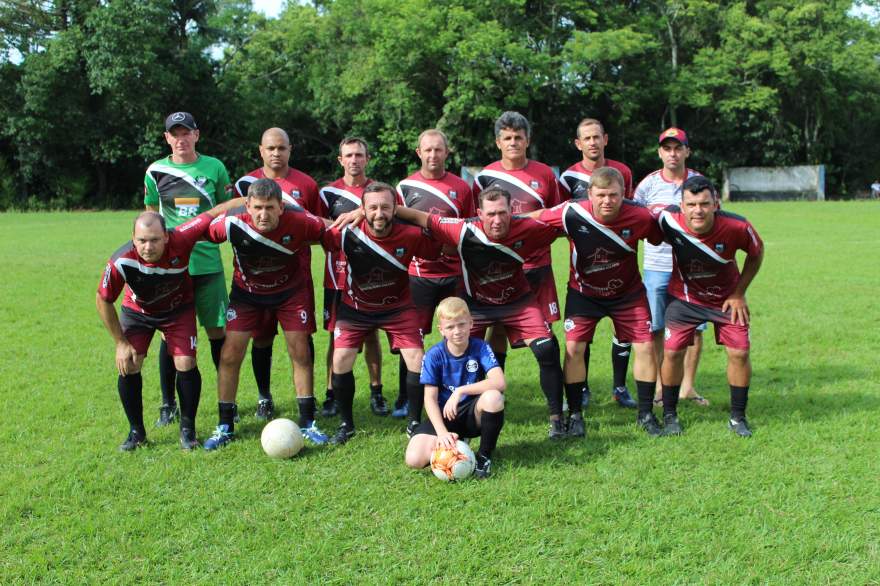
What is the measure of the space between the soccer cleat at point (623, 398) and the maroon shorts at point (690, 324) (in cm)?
83

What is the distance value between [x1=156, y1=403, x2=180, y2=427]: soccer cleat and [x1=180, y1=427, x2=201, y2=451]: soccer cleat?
56 centimetres

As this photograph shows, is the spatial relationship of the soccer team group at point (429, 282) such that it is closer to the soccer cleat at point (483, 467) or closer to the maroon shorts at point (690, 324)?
the maroon shorts at point (690, 324)

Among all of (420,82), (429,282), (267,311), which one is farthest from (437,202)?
(420,82)

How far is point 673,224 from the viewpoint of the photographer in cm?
527

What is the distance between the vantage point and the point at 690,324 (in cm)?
542

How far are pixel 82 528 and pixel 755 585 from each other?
3.20 meters

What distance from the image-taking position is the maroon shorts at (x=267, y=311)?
5383 mm

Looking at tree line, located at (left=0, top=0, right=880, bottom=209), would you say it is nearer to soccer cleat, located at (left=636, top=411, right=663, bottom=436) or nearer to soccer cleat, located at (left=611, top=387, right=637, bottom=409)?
soccer cleat, located at (left=611, top=387, right=637, bottom=409)

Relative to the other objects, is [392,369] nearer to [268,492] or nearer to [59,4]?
[268,492]

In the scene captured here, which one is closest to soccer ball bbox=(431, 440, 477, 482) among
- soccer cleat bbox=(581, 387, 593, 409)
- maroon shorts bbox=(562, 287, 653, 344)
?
maroon shorts bbox=(562, 287, 653, 344)

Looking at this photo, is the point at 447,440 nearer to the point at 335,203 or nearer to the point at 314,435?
the point at 314,435

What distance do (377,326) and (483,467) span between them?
138 cm

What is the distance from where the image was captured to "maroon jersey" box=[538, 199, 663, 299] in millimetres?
5309

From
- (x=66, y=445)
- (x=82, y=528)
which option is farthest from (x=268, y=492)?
(x=66, y=445)
